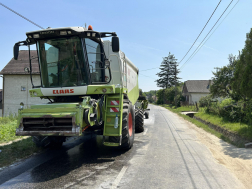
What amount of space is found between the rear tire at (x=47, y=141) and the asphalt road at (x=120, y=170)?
0.26 meters

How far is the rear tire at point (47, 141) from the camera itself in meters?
6.80

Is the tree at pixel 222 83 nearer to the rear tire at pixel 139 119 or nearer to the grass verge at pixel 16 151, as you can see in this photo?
the rear tire at pixel 139 119

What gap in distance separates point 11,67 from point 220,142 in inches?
847

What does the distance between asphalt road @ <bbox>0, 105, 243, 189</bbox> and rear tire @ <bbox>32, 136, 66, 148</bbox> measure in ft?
0.85

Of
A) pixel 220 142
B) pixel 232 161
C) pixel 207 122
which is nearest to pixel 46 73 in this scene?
pixel 232 161

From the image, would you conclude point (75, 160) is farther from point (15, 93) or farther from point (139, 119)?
point (15, 93)

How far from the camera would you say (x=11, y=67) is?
890 inches

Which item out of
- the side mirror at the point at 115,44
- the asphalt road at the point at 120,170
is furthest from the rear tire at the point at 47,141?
the side mirror at the point at 115,44

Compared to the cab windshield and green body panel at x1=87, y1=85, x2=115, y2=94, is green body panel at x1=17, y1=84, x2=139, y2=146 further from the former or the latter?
the cab windshield

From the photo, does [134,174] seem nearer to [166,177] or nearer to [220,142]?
[166,177]

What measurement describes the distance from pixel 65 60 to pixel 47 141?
279 centimetres

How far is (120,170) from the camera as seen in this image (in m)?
5.22

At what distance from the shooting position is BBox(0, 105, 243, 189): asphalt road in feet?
14.5

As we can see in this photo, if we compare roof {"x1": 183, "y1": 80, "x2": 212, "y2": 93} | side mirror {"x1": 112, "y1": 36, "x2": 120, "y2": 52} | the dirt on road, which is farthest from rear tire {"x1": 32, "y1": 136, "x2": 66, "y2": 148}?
roof {"x1": 183, "y1": 80, "x2": 212, "y2": 93}
